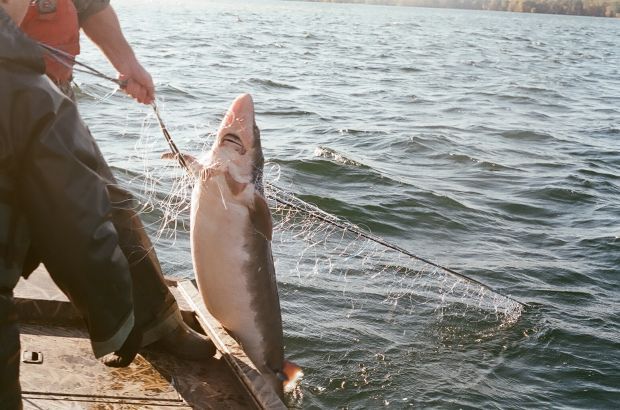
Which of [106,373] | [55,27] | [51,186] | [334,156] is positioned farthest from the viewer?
[334,156]

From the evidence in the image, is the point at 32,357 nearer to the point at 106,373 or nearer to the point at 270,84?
the point at 106,373

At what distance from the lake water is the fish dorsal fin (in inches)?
22.1

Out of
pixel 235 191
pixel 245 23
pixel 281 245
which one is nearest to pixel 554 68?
pixel 245 23

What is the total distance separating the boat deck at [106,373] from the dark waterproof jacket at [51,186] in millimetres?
1322

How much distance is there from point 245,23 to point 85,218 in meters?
54.5

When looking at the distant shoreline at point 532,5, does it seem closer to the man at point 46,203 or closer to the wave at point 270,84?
the wave at point 270,84

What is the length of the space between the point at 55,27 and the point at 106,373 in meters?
2.08

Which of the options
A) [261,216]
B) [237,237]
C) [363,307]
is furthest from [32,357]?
[363,307]

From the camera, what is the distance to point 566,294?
10781mm

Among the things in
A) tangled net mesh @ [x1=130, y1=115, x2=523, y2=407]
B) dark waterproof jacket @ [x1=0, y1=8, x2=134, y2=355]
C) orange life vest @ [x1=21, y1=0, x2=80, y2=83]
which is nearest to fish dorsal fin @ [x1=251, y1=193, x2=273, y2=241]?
orange life vest @ [x1=21, y1=0, x2=80, y2=83]

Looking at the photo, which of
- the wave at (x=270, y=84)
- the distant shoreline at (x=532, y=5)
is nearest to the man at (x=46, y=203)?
the wave at (x=270, y=84)

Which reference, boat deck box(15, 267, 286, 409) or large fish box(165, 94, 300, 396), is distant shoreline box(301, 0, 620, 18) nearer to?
large fish box(165, 94, 300, 396)

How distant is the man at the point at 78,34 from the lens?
5.18 metres

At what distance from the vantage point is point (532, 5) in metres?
140
